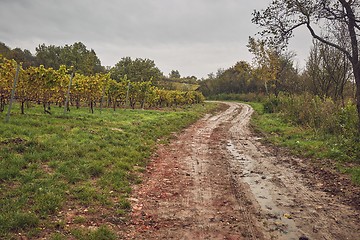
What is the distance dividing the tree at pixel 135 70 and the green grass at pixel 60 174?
42.9m

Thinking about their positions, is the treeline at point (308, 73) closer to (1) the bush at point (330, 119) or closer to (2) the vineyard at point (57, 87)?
(1) the bush at point (330, 119)

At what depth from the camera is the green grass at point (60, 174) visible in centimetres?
457

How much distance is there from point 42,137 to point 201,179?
18.5 ft

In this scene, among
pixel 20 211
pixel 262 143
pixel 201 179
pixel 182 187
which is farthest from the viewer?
pixel 262 143

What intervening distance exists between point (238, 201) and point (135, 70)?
5092 cm

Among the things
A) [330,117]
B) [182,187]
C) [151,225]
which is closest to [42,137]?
[182,187]

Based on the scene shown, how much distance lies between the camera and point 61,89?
18766 millimetres

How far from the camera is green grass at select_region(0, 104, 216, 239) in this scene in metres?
4.57

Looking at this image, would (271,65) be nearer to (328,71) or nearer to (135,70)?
(328,71)

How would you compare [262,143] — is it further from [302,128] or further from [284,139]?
[302,128]

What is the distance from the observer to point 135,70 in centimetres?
5444

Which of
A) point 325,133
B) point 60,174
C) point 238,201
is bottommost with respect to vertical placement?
point 238,201

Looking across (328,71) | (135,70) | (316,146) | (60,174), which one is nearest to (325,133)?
(316,146)

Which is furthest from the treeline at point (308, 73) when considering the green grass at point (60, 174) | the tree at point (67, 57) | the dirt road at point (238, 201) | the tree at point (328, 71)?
the tree at point (67, 57)
